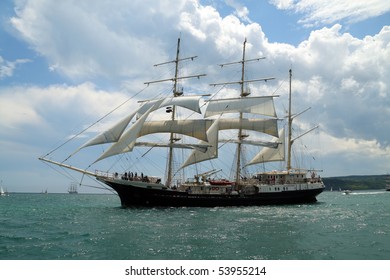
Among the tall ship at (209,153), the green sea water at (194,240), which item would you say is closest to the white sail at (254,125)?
the tall ship at (209,153)

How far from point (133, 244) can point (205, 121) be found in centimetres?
3763

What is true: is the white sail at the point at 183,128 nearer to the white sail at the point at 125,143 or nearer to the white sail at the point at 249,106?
the white sail at the point at 125,143

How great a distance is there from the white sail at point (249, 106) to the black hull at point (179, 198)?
1538 centimetres

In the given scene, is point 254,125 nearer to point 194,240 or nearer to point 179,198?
point 179,198

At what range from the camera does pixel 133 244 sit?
22.9m

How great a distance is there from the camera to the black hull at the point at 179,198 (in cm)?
5116

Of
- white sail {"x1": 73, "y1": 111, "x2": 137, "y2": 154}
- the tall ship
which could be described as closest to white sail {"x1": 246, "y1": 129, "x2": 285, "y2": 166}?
the tall ship

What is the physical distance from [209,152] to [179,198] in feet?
42.6

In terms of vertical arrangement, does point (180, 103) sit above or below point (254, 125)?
above

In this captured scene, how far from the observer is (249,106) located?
69.6 m

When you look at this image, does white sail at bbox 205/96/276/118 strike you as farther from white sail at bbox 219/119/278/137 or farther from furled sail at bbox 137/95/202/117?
furled sail at bbox 137/95/202/117

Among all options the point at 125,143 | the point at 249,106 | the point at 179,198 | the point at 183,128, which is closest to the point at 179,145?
the point at 183,128

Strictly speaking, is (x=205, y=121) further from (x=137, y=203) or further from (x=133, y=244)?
(x=133, y=244)
